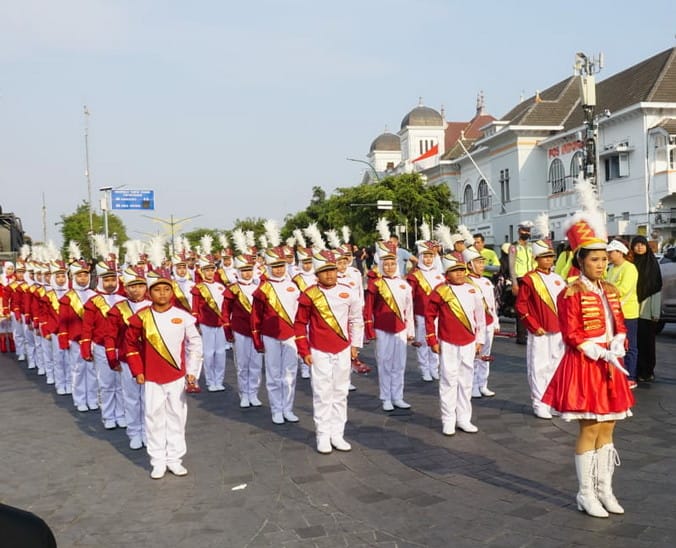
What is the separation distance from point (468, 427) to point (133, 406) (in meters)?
3.55

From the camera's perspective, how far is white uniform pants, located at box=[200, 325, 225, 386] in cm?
1133

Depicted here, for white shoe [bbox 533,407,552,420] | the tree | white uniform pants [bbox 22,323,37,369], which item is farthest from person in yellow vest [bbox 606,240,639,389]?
the tree

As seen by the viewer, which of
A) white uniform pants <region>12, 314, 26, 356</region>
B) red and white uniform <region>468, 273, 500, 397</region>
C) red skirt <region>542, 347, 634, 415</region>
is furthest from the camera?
white uniform pants <region>12, 314, 26, 356</region>

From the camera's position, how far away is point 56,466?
23.8ft

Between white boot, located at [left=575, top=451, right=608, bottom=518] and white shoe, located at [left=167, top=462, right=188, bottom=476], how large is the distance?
11.4ft

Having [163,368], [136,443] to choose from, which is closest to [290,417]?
[136,443]

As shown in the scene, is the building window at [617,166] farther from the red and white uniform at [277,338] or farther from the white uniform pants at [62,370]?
the white uniform pants at [62,370]

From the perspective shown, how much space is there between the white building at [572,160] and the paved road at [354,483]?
66.5ft

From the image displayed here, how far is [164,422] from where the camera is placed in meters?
6.92

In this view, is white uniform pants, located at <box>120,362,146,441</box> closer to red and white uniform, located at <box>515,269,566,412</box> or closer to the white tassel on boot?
red and white uniform, located at <box>515,269,566,412</box>

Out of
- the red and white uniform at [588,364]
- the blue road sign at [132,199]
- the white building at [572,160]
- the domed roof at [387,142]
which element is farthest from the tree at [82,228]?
the domed roof at [387,142]

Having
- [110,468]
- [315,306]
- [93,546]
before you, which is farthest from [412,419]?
[93,546]

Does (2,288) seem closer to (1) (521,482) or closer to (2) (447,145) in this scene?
(1) (521,482)

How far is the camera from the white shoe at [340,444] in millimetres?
7314
